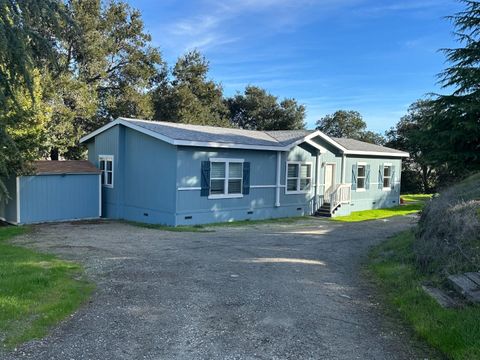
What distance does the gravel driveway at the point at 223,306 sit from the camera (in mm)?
4211

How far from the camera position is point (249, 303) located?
225 inches

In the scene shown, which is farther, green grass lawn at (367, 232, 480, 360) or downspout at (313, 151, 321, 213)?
downspout at (313, 151, 321, 213)

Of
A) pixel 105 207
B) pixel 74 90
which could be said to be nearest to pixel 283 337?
pixel 105 207

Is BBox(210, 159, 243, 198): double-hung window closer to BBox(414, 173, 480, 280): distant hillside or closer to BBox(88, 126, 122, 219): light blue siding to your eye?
BBox(88, 126, 122, 219): light blue siding

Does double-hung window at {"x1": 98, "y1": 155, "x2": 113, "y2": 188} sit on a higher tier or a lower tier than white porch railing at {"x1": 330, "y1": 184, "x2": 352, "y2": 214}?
higher

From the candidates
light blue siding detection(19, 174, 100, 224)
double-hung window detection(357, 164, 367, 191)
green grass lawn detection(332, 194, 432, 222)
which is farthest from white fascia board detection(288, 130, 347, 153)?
light blue siding detection(19, 174, 100, 224)

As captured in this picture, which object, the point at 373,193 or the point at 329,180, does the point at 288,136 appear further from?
the point at 373,193

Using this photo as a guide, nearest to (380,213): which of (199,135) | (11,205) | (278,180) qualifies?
(278,180)

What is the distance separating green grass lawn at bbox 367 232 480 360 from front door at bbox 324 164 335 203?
519 inches

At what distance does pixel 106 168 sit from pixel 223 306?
521 inches

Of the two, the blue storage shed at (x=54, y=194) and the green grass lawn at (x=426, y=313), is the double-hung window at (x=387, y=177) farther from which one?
the green grass lawn at (x=426, y=313)

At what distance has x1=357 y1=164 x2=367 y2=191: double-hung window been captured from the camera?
23.3 m

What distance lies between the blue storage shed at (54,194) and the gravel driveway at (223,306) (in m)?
4.87

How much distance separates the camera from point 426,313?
16.4 feet
